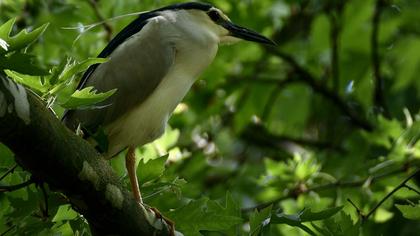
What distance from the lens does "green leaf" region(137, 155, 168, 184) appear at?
256cm

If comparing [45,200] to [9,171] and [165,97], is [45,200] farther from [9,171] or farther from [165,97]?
[165,97]

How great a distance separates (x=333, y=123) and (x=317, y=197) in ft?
6.11

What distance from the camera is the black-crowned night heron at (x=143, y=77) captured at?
9.71 ft

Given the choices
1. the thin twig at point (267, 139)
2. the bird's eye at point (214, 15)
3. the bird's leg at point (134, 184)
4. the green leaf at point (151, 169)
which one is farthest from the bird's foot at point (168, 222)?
the thin twig at point (267, 139)

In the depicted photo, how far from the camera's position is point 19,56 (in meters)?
1.98

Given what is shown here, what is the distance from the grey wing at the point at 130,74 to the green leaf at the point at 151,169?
1.21 feet

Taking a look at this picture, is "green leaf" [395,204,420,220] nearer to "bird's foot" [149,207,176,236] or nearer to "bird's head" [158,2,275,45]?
"bird's foot" [149,207,176,236]

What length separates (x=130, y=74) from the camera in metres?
3.04

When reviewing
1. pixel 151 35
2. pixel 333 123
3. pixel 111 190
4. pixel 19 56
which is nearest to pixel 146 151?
pixel 151 35

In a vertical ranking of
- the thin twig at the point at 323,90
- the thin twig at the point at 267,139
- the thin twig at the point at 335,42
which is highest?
the thin twig at the point at 335,42

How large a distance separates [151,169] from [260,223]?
0.40 metres

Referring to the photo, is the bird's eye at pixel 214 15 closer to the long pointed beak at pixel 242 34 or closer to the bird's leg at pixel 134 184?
the long pointed beak at pixel 242 34

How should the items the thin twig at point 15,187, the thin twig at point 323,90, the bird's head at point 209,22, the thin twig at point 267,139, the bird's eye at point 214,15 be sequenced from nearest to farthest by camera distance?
1. the thin twig at point 15,187
2. the bird's head at point 209,22
3. the bird's eye at point 214,15
4. the thin twig at point 323,90
5. the thin twig at point 267,139

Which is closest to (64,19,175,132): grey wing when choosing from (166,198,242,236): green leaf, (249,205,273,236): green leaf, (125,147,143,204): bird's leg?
(125,147,143,204): bird's leg
